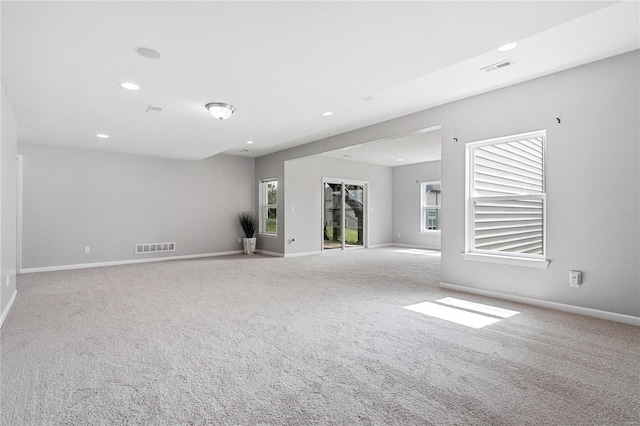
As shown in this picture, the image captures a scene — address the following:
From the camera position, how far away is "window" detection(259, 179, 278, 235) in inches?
329

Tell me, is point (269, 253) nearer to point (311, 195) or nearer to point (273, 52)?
point (311, 195)

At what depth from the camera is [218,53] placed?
8.29 ft

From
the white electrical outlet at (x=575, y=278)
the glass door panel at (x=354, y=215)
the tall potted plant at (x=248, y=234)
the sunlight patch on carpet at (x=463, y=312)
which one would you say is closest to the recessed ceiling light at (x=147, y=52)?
the sunlight patch on carpet at (x=463, y=312)

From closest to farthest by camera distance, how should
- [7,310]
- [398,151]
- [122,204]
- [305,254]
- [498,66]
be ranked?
[498,66] < [7,310] < [122,204] < [398,151] < [305,254]

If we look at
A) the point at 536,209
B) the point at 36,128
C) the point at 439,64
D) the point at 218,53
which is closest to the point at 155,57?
the point at 218,53

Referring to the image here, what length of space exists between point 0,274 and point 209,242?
4907mm

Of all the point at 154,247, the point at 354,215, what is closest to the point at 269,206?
the point at 354,215

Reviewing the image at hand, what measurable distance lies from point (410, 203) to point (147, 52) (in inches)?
339

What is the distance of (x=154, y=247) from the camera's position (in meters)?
7.27

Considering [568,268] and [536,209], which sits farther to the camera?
[536,209]

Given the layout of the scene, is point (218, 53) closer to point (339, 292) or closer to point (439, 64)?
point (439, 64)

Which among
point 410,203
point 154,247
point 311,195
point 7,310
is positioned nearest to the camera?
point 7,310

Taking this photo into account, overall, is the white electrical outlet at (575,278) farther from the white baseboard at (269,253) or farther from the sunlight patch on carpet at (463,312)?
the white baseboard at (269,253)

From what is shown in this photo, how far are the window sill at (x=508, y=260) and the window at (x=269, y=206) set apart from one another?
4975 mm
